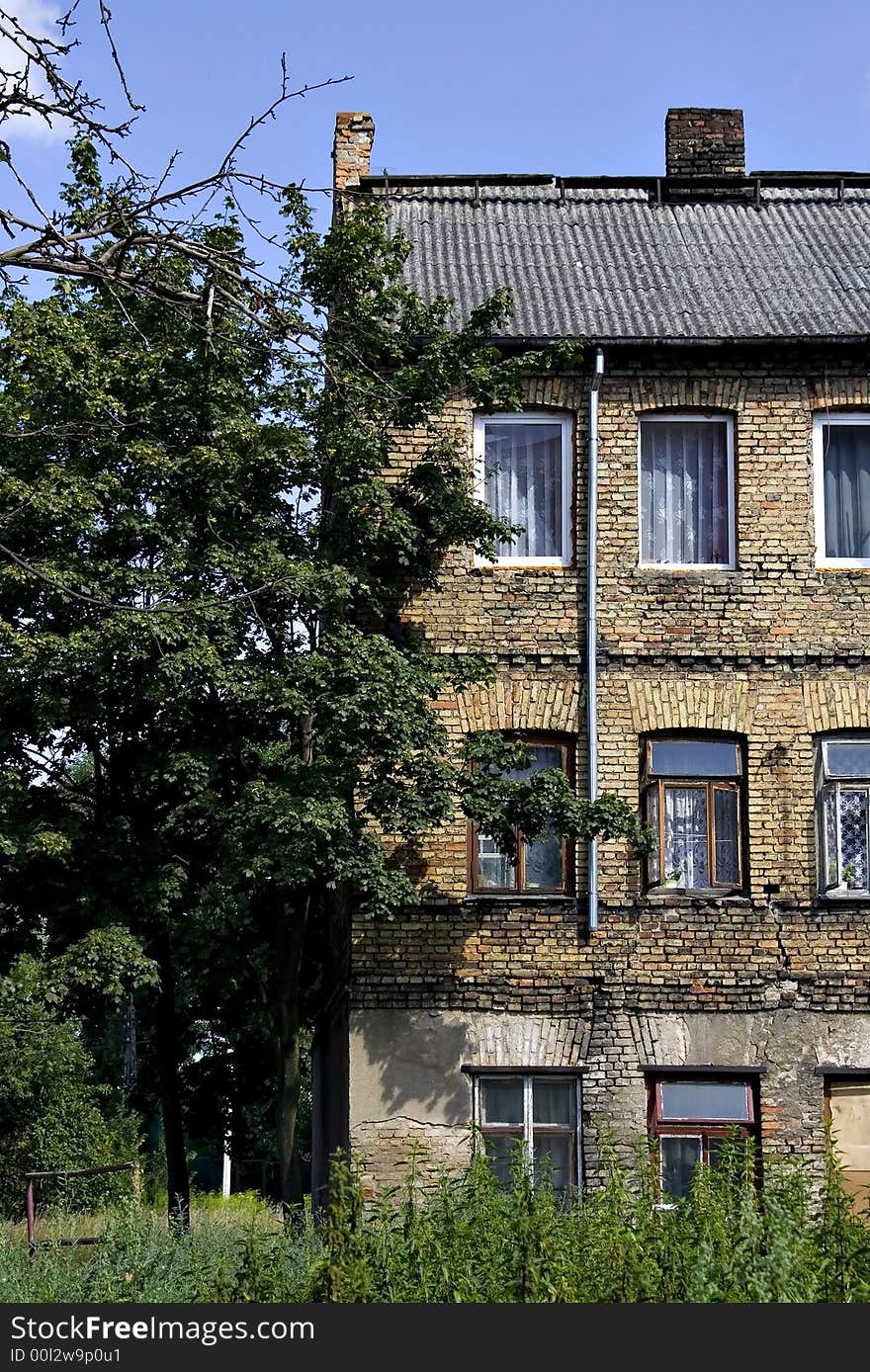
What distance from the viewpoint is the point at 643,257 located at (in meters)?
19.5

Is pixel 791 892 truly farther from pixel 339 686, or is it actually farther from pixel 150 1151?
pixel 150 1151

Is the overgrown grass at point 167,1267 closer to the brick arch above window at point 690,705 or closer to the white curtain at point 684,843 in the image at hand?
the white curtain at point 684,843

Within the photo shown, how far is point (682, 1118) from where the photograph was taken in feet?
55.1

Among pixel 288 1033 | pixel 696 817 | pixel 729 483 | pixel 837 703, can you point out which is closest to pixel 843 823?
pixel 837 703

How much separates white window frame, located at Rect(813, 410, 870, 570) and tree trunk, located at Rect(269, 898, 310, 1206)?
19.6 ft

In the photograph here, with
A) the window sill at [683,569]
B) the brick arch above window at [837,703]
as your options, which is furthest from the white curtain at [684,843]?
the window sill at [683,569]

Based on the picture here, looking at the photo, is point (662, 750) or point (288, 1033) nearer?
point (662, 750)

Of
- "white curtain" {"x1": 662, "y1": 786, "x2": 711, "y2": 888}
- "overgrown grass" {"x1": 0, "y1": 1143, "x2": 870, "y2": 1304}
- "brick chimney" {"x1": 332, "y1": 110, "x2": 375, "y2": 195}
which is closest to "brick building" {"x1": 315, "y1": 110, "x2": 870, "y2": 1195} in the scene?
"white curtain" {"x1": 662, "y1": 786, "x2": 711, "y2": 888}

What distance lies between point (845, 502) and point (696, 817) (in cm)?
342

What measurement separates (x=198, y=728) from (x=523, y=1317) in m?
10.1

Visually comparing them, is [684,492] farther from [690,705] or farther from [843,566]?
[690,705]

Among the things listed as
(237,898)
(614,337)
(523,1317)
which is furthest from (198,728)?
(523,1317)

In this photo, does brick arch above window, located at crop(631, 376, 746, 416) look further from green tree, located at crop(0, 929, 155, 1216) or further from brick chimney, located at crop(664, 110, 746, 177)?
green tree, located at crop(0, 929, 155, 1216)

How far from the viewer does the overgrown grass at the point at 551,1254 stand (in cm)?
885
